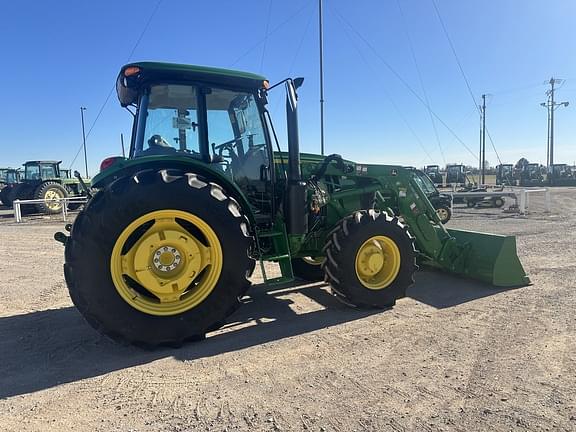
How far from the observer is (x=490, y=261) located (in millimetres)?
6066

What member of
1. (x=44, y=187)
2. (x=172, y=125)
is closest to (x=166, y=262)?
(x=172, y=125)

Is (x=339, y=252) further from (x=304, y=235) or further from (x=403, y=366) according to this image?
(x=403, y=366)

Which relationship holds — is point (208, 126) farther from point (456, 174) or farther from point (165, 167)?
point (456, 174)

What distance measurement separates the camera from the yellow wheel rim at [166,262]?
388 centimetres

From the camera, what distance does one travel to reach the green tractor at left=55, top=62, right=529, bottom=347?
3.80 meters

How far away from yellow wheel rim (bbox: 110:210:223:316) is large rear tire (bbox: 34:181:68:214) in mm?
19623

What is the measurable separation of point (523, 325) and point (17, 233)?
555 inches

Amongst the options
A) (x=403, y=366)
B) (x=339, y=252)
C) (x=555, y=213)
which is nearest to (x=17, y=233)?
(x=339, y=252)

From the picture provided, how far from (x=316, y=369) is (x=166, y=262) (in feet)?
5.42

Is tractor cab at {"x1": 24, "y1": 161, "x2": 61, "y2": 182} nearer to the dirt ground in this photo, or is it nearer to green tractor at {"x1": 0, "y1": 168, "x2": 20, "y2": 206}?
green tractor at {"x1": 0, "y1": 168, "x2": 20, "y2": 206}

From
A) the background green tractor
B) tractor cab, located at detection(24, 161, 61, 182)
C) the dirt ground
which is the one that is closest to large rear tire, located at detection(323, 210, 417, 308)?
the dirt ground

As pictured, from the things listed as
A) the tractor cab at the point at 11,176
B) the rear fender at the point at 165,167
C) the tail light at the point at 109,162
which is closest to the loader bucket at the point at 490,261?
the rear fender at the point at 165,167

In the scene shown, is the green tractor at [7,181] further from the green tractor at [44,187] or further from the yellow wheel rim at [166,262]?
the yellow wheel rim at [166,262]

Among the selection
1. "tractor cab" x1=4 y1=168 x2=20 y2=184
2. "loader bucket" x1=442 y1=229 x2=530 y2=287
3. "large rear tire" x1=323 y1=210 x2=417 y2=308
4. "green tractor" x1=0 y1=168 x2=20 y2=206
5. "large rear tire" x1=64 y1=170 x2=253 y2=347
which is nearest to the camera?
"large rear tire" x1=64 y1=170 x2=253 y2=347
